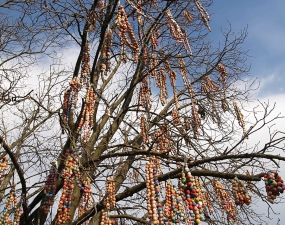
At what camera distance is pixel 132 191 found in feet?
13.8

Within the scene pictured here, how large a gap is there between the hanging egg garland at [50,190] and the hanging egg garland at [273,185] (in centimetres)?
285

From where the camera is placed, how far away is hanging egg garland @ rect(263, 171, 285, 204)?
2991 mm

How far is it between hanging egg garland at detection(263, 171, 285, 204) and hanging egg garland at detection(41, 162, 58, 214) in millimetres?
2845

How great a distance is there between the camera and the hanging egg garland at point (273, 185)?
2991mm

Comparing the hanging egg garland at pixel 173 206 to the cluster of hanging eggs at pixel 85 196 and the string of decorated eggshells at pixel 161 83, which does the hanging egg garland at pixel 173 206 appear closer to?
the cluster of hanging eggs at pixel 85 196

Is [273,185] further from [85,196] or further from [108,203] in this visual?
[85,196]

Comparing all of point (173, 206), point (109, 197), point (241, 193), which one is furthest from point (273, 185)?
point (109, 197)

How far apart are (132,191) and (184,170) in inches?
45.2

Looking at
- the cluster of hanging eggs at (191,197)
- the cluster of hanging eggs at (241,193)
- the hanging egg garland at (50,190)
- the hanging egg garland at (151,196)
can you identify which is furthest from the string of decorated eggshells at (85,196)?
the cluster of hanging eggs at (241,193)

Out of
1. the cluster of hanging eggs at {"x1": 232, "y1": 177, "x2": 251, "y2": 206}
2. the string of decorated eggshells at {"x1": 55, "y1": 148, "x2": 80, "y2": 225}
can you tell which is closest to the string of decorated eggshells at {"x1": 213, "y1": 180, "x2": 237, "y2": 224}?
the cluster of hanging eggs at {"x1": 232, "y1": 177, "x2": 251, "y2": 206}

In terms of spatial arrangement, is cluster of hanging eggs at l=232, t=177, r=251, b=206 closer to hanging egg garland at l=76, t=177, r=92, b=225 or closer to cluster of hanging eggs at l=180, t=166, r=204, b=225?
cluster of hanging eggs at l=180, t=166, r=204, b=225

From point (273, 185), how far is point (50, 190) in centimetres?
307

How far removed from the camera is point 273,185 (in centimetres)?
302

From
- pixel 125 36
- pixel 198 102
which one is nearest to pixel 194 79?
pixel 198 102
